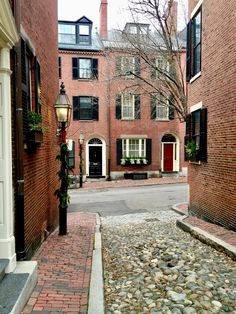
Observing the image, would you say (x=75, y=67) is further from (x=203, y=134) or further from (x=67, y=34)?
(x=203, y=134)

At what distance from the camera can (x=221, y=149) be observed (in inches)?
315

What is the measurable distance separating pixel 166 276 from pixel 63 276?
1.43 meters

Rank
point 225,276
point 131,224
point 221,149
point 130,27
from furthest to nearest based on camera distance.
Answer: point 130,27, point 131,224, point 221,149, point 225,276

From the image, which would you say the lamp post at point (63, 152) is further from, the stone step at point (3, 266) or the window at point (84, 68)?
the window at point (84, 68)

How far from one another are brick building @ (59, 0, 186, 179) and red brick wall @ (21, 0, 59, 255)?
13.2m

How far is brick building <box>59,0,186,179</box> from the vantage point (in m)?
22.0

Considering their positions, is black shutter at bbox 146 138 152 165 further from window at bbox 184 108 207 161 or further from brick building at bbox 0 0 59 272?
brick building at bbox 0 0 59 272

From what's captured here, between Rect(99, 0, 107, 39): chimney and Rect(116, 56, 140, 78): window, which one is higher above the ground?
Rect(99, 0, 107, 39): chimney

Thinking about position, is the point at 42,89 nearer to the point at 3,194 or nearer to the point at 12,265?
the point at 3,194

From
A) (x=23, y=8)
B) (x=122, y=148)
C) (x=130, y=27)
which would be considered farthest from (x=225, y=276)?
(x=122, y=148)

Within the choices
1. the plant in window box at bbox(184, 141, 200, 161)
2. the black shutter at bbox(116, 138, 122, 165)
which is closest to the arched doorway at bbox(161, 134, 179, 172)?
the black shutter at bbox(116, 138, 122, 165)

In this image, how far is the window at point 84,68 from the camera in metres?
22.0

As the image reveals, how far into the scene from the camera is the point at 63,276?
14.1ft

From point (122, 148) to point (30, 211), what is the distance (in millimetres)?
17820
